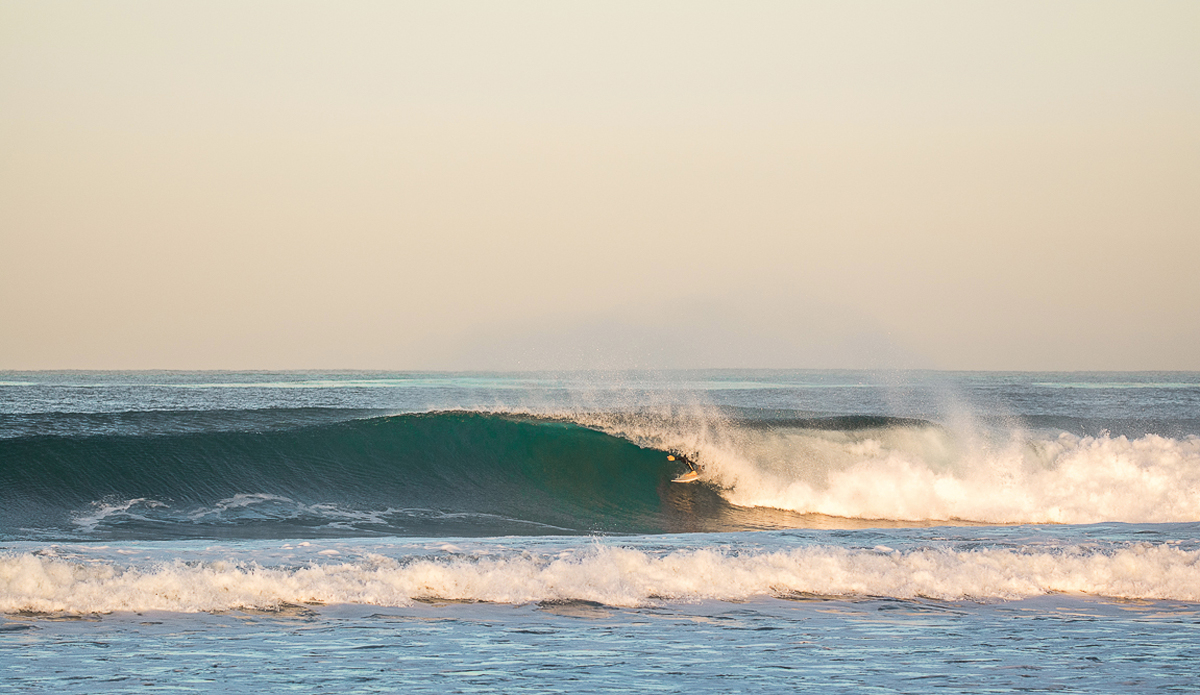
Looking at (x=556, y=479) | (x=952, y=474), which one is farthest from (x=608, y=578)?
(x=952, y=474)

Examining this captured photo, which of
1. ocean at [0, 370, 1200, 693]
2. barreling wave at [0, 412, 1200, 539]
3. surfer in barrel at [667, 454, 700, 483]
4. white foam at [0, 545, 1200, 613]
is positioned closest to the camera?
ocean at [0, 370, 1200, 693]

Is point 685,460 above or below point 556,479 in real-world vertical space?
above

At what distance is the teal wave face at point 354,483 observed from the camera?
1188 centimetres

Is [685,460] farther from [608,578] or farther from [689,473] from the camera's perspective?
[608,578]

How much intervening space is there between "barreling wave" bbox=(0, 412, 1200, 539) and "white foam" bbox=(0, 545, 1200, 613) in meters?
3.81

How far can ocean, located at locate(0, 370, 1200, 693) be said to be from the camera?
17.7 feet

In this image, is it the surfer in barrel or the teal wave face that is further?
the surfer in barrel

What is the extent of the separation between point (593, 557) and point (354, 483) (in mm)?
7441

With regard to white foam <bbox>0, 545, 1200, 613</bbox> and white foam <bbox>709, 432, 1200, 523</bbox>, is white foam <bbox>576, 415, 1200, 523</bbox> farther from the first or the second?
white foam <bbox>0, 545, 1200, 613</bbox>

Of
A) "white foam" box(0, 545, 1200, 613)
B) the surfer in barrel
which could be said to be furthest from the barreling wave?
"white foam" box(0, 545, 1200, 613)

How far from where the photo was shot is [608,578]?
7.59 metres

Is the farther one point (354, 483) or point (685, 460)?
point (685, 460)

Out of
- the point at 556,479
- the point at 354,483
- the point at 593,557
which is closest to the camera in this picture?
the point at 593,557

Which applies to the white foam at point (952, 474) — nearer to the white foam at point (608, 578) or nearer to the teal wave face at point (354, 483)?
the teal wave face at point (354, 483)
